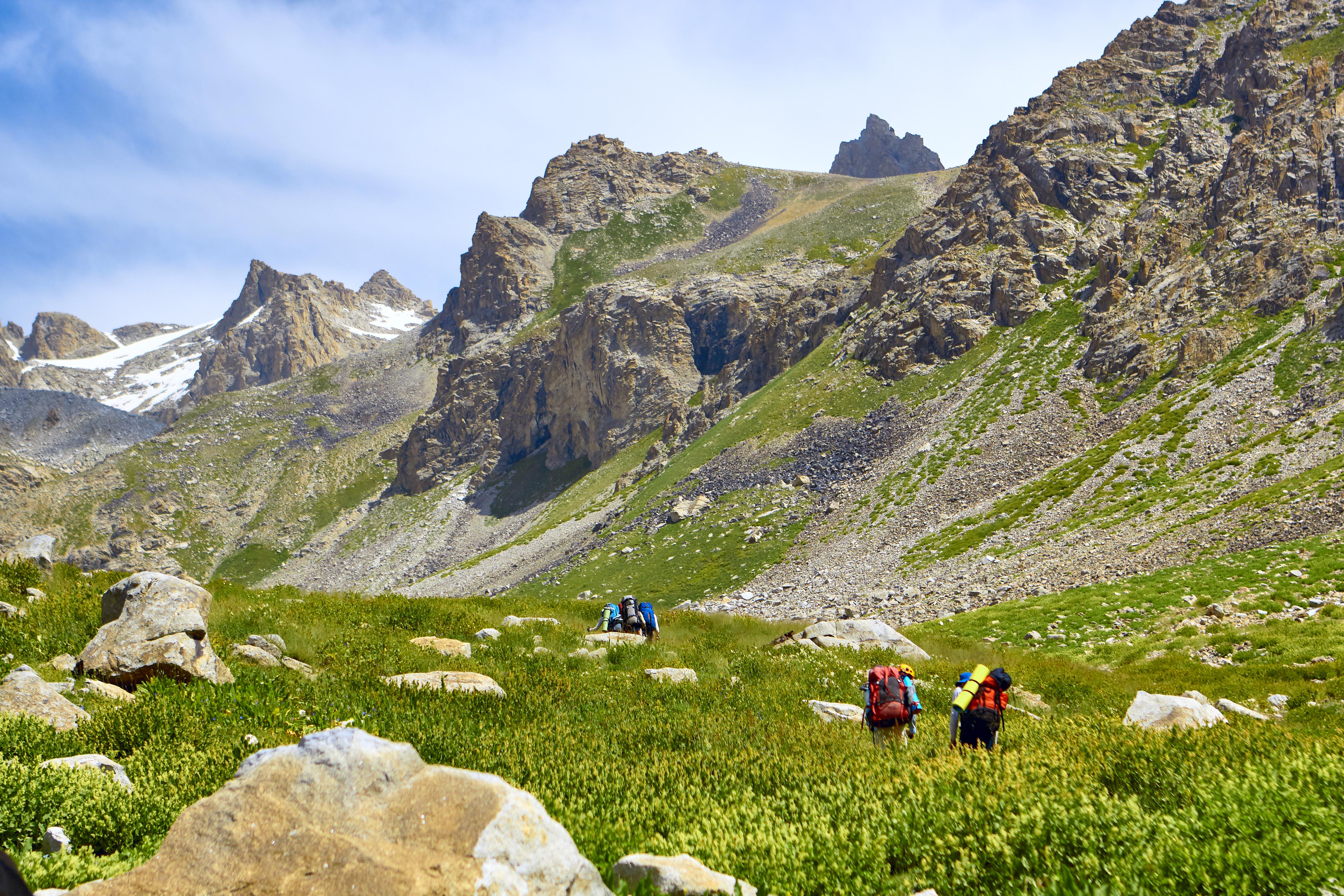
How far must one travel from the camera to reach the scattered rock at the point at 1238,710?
11.4 metres

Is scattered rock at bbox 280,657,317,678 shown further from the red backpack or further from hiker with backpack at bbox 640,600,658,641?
hiker with backpack at bbox 640,600,658,641

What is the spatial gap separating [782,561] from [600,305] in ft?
311

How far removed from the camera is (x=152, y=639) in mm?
9383

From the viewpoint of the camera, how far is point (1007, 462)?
52344 millimetres

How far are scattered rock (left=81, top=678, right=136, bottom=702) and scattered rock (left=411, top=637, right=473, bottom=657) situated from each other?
5076 millimetres

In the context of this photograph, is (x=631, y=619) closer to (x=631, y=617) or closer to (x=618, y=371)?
(x=631, y=617)

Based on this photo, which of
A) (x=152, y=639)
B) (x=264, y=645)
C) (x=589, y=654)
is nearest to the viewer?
(x=152, y=639)

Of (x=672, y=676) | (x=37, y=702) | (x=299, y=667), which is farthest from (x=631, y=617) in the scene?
(x=37, y=702)

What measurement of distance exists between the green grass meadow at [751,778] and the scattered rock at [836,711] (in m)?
0.42

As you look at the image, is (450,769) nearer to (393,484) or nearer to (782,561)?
(782,561)

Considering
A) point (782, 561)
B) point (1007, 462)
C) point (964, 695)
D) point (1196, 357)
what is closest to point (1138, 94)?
point (1196, 357)

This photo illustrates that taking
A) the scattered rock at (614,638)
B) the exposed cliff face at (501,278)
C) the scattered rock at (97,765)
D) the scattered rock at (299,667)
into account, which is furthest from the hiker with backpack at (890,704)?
the exposed cliff face at (501,278)

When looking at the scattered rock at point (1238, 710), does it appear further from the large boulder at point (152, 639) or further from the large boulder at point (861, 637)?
the large boulder at point (152, 639)

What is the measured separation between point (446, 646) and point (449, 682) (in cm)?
394
